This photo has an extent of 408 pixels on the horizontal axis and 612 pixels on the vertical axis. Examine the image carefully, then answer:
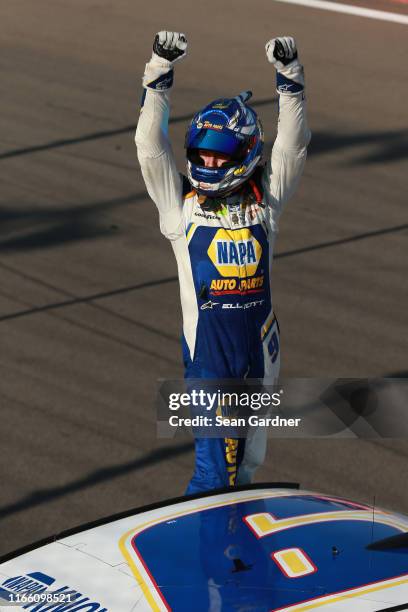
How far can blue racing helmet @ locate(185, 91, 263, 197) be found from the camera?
524 cm

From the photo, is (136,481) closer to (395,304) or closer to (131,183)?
(395,304)

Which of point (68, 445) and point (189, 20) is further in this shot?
point (189, 20)

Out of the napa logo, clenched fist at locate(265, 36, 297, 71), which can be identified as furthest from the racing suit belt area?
clenched fist at locate(265, 36, 297, 71)

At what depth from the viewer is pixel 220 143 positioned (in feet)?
17.2

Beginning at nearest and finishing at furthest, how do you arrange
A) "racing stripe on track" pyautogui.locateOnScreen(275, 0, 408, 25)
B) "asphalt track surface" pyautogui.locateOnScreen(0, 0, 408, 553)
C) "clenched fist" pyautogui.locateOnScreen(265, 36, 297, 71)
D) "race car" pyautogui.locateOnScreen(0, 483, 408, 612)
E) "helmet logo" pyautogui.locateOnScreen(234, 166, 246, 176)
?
"race car" pyautogui.locateOnScreen(0, 483, 408, 612), "clenched fist" pyautogui.locateOnScreen(265, 36, 297, 71), "helmet logo" pyautogui.locateOnScreen(234, 166, 246, 176), "asphalt track surface" pyautogui.locateOnScreen(0, 0, 408, 553), "racing stripe on track" pyautogui.locateOnScreen(275, 0, 408, 25)

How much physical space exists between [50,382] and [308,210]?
4262 millimetres

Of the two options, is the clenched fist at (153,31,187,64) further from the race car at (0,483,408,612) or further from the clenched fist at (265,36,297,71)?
the race car at (0,483,408,612)

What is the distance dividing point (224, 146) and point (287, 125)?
0.92 ft

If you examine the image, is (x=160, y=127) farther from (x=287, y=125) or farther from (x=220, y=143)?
→ (x=287, y=125)

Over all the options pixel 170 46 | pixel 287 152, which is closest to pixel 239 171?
pixel 287 152

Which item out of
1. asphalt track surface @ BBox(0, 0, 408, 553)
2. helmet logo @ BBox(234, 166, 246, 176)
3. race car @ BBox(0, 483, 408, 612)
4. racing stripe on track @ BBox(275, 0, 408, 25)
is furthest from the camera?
racing stripe on track @ BBox(275, 0, 408, 25)

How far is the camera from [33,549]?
419 centimetres

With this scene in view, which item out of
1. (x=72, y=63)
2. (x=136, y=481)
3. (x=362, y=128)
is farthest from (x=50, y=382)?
(x=72, y=63)

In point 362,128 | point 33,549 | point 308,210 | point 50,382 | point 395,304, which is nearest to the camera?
point 33,549
